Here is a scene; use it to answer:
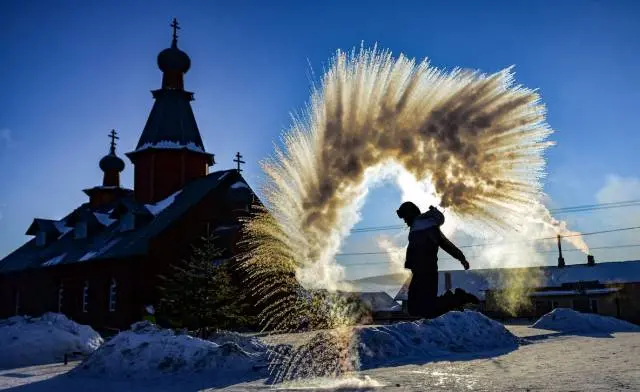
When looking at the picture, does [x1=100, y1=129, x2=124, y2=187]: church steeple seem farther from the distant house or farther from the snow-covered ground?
the snow-covered ground

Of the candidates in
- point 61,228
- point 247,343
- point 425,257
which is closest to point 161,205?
point 61,228

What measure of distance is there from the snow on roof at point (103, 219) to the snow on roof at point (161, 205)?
3.92m

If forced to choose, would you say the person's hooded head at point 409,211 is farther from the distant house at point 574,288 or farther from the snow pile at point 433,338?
the distant house at point 574,288

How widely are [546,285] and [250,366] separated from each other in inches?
1711

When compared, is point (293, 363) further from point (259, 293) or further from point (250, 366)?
point (259, 293)

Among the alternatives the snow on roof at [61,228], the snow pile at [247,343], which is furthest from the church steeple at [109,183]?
the snow pile at [247,343]

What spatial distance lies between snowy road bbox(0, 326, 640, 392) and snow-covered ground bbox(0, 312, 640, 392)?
0.05ft

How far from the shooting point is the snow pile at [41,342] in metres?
17.4

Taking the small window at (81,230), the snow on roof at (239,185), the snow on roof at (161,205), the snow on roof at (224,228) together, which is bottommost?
the snow on roof at (224,228)

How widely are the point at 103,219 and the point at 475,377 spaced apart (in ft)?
120

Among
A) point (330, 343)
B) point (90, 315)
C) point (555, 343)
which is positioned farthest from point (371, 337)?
point (90, 315)

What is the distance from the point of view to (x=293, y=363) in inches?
495

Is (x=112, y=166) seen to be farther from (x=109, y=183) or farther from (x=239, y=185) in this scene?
(x=239, y=185)

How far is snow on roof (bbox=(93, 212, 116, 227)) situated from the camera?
134 feet
